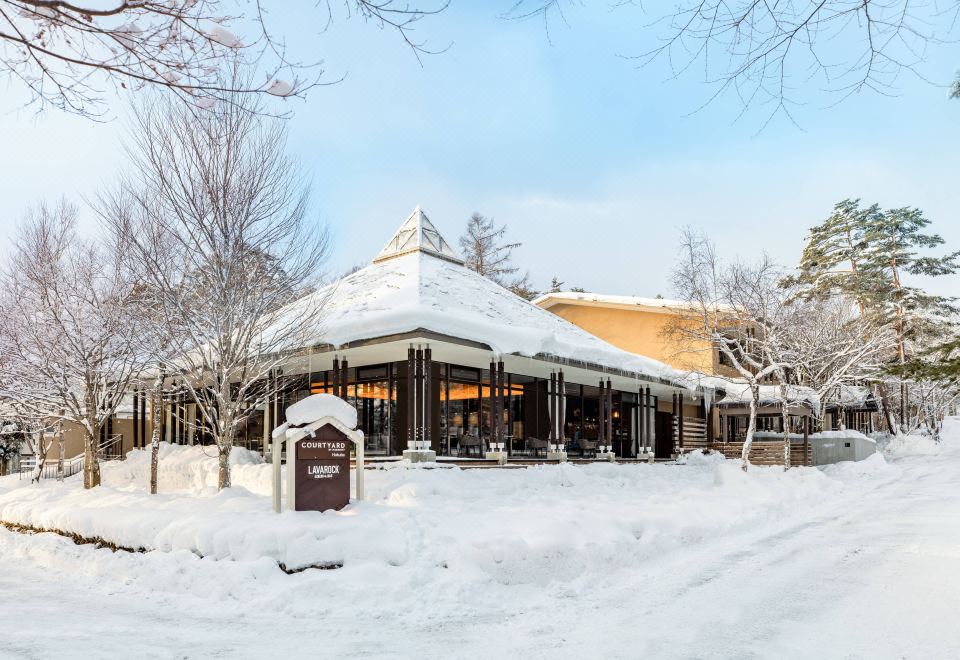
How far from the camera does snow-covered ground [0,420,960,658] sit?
6227 mm

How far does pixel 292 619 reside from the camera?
280 inches

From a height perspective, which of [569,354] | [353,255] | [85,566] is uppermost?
[353,255]

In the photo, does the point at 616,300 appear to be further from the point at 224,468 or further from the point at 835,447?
the point at 224,468

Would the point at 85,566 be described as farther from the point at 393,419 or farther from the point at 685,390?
the point at 685,390

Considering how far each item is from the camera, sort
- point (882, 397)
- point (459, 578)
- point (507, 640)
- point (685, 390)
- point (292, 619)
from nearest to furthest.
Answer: point (507, 640) → point (292, 619) → point (459, 578) → point (685, 390) → point (882, 397)

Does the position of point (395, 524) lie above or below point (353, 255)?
below

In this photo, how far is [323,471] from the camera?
Answer: 413 inches

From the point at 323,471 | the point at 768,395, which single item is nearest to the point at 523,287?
the point at 768,395

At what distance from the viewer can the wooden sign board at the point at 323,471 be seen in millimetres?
10227

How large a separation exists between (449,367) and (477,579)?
11.6 meters

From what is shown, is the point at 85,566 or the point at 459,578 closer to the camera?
the point at 459,578

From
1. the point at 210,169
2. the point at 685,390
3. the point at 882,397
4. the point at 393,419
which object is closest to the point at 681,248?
the point at 685,390

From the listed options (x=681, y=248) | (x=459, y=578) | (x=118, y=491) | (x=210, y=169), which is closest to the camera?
(x=459, y=578)

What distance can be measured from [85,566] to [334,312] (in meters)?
9.08
